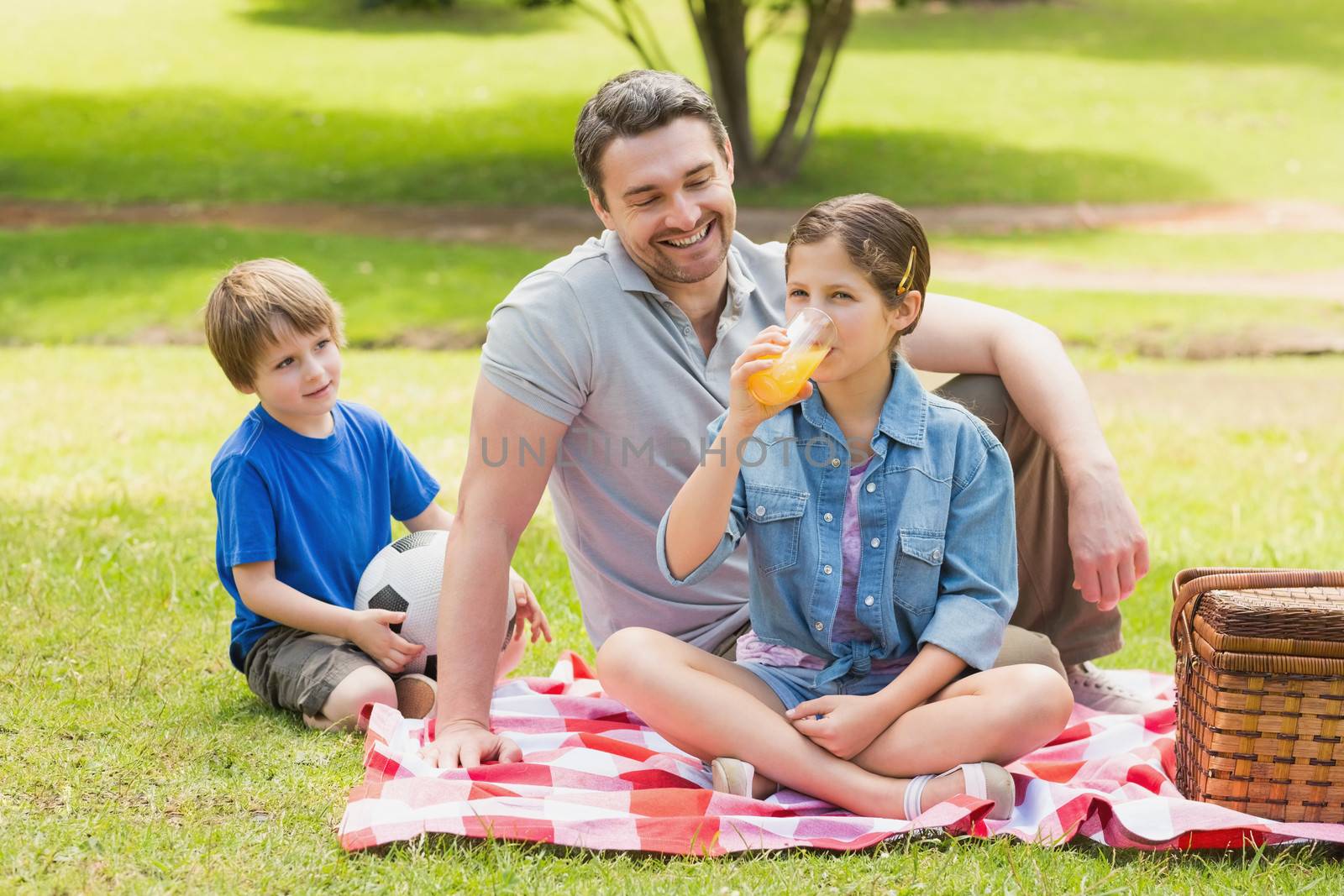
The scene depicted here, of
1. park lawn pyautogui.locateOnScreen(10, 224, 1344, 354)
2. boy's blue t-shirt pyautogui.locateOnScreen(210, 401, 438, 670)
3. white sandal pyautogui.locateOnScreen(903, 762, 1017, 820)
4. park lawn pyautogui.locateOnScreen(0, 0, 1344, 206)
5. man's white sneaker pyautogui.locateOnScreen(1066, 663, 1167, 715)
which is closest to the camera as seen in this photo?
white sandal pyautogui.locateOnScreen(903, 762, 1017, 820)

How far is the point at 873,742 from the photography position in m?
2.89

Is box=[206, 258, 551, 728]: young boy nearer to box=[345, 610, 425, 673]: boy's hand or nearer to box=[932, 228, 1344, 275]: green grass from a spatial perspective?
box=[345, 610, 425, 673]: boy's hand

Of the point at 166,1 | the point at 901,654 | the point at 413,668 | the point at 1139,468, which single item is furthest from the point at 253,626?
the point at 166,1

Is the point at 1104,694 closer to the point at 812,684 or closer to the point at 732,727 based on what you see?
the point at 812,684

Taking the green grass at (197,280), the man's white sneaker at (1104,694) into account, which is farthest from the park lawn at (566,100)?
the man's white sneaker at (1104,694)

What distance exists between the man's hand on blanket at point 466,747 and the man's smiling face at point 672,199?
1090 millimetres

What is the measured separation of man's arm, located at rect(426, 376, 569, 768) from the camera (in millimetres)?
3117

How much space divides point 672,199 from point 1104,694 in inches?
67.6

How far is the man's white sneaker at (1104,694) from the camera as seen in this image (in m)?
3.66

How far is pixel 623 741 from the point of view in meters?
3.33

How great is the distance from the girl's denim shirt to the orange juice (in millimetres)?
290

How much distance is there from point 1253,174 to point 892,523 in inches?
685

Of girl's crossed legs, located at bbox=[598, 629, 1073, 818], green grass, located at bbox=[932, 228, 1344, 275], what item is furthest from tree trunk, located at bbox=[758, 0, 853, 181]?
girl's crossed legs, located at bbox=[598, 629, 1073, 818]

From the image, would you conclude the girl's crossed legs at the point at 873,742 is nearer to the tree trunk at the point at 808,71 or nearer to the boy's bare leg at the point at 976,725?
the boy's bare leg at the point at 976,725
